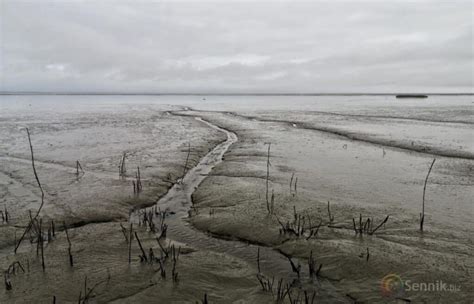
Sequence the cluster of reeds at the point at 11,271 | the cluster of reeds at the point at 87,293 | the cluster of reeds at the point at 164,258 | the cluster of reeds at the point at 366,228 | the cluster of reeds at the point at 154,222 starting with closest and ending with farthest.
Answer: the cluster of reeds at the point at 87,293, the cluster of reeds at the point at 11,271, the cluster of reeds at the point at 164,258, the cluster of reeds at the point at 366,228, the cluster of reeds at the point at 154,222

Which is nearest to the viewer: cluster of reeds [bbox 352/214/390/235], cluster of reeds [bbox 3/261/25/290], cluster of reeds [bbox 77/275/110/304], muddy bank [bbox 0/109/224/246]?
cluster of reeds [bbox 77/275/110/304]

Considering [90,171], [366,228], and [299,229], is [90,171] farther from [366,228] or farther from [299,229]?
[366,228]

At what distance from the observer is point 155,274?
16.1ft

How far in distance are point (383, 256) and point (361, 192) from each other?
12.4ft

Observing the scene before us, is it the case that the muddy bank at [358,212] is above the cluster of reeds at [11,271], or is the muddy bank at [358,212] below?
above

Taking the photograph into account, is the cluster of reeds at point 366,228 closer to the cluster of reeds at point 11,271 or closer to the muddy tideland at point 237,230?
the muddy tideland at point 237,230

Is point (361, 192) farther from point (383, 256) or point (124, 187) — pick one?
point (124, 187)

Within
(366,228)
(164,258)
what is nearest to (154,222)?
(164,258)

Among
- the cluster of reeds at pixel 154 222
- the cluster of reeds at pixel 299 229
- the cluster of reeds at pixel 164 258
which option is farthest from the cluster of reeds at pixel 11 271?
the cluster of reeds at pixel 299 229

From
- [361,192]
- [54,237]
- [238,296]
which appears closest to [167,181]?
[54,237]

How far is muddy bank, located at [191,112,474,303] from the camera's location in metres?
5.01

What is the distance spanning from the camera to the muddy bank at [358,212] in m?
5.01

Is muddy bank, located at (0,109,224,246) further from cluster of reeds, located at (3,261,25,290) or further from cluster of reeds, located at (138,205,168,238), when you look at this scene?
cluster of reeds, located at (3,261,25,290)

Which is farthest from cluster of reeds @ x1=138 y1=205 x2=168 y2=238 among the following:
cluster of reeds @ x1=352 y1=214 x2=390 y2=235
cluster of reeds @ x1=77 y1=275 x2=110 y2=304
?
cluster of reeds @ x1=352 y1=214 x2=390 y2=235
